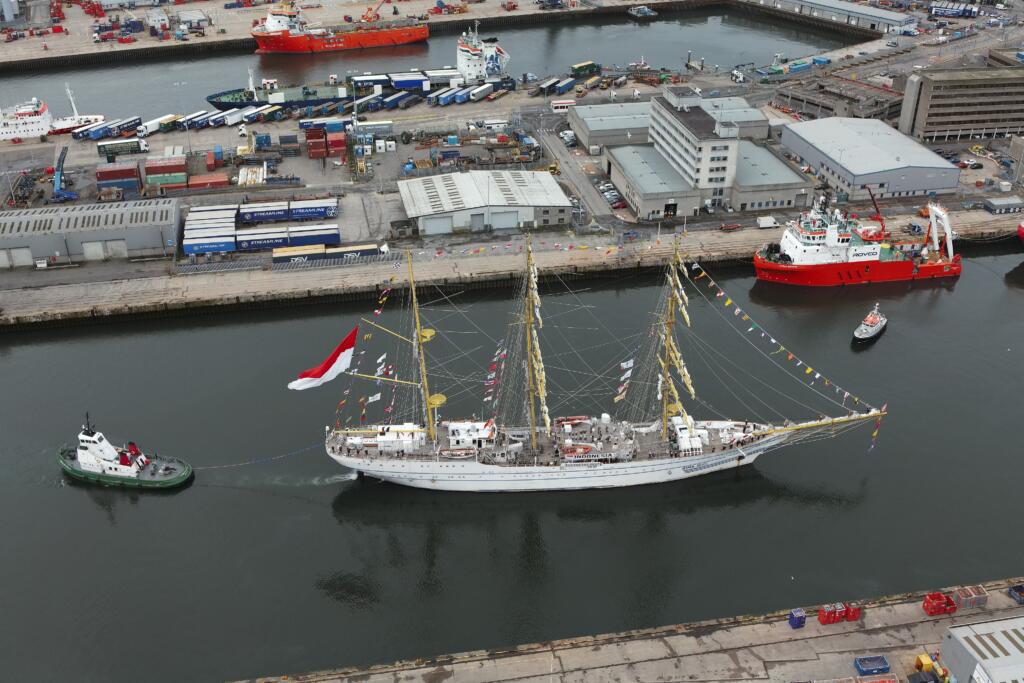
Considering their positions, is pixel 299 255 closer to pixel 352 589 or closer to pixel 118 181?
pixel 118 181

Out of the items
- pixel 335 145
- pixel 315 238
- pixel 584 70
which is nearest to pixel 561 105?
pixel 584 70

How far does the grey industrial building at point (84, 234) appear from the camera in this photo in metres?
90.8

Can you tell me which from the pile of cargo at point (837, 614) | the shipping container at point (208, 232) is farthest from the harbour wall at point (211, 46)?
the pile of cargo at point (837, 614)

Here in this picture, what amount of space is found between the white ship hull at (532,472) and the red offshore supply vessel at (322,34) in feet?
454

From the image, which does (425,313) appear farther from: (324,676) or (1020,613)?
(1020,613)

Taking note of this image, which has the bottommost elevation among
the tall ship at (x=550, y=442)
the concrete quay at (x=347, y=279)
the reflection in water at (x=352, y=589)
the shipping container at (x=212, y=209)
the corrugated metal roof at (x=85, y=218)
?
the reflection in water at (x=352, y=589)

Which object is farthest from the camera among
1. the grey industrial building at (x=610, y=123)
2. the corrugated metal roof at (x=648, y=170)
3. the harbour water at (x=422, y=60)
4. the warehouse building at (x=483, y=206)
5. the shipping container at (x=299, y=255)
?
the harbour water at (x=422, y=60)

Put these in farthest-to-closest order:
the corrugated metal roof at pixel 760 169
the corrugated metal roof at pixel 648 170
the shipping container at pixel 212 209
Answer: the corrugated metal roof at pixel 760 169 < the corrugated metal roof at pixel 648 170 < the shipping container at pixel 212 209

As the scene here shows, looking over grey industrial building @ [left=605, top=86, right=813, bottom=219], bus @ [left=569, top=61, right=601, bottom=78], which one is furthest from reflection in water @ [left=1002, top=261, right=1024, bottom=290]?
bus @ [left=569, top=61, right=601, bottom=78]

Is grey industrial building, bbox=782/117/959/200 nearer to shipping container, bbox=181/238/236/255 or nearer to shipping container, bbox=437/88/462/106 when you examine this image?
Answer: shipping container, bbox=437/88/462/106

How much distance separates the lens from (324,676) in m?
49.2

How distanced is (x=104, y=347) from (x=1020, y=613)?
7416 centimetres

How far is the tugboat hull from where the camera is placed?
63.7 metres

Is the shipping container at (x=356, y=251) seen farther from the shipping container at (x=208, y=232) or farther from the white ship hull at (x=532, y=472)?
the white ship hull at (x=532, y=472)
